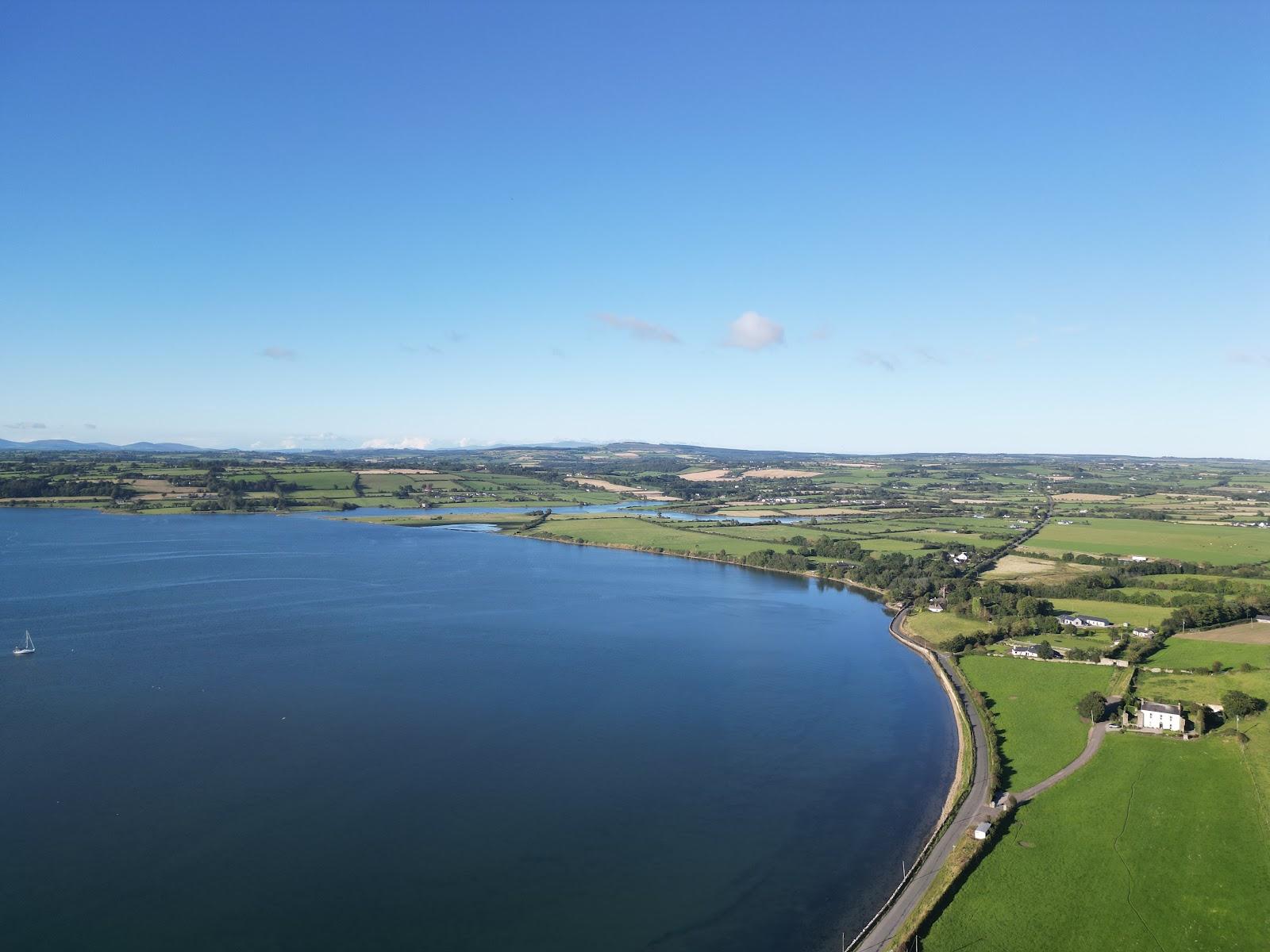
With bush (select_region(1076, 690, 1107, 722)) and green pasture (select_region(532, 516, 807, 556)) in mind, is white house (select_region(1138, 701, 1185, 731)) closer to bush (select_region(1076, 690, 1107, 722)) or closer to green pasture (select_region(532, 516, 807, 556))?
bush (select_region(1076, 690, 1107, 722))

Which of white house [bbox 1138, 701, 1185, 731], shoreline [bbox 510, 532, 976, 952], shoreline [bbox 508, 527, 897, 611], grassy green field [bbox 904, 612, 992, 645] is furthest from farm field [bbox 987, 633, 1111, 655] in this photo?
shoreline [bbox 508, 527, 897, 611]

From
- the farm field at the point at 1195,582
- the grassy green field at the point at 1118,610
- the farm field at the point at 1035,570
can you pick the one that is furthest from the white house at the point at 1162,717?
the farm field at the point at 1195,582

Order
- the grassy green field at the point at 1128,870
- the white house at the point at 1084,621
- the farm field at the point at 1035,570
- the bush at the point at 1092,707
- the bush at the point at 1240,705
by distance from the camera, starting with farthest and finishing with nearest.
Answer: the farm field at the point at 1035,570 < the white house at the point at 1084,621 < the bush at the point at 1092,707 < the bush at the point at 1240,705 < the grassy green field at the point at 1128,870

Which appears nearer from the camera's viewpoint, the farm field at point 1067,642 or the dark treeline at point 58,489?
the farm field at point 1067,642

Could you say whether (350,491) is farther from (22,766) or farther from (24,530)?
(22,766)

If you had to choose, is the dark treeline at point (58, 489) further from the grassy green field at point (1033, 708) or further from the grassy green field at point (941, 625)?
the grassy green field at point (1033, 708)

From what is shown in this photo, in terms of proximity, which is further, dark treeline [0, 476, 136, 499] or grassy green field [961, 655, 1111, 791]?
dark treeline [0, 476, 136, 499]

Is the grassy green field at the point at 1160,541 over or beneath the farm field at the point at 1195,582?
over
